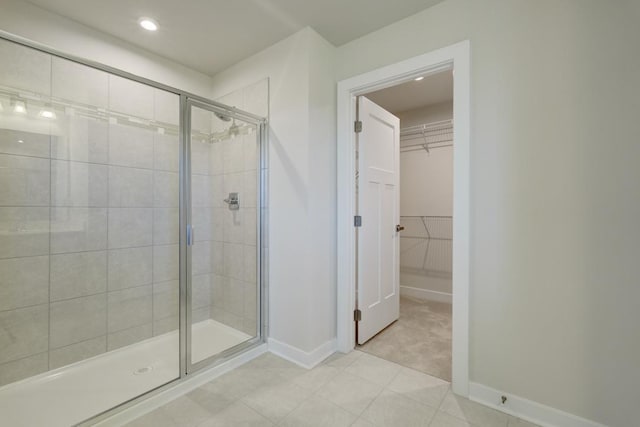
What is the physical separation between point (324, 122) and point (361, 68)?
1.65 feet

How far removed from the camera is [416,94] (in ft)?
10.9

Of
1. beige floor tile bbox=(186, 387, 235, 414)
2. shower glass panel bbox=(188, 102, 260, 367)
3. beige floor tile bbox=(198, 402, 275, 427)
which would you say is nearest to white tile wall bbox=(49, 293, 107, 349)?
shower glass panel bbox=(188, 102, 260, 367)

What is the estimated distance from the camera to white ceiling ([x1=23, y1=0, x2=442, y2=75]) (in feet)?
6.07

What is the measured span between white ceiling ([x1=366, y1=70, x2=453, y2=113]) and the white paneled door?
0.57 m

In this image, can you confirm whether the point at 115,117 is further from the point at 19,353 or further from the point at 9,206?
the point at 19,353

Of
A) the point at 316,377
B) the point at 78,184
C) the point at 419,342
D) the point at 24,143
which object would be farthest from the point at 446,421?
the point at 24,143

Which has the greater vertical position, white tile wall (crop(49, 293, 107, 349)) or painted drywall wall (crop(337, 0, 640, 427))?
painted drywall wall (crop(337, 0, 640, 427))

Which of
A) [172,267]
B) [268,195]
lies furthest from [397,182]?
[172,267]

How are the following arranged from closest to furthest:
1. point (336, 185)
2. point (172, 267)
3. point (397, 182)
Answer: point (336, 185)
point (172, 267)
point (397, 182)

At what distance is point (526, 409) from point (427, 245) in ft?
7.66

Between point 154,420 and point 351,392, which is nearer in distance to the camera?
point 154,420

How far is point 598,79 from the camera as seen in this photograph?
138 cm

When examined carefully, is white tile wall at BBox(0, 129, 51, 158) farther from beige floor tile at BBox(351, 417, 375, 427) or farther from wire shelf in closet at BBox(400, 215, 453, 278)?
wire shelf in closet at BBox(400, 215, 453, 278)

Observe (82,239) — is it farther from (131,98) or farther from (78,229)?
(131,98)
